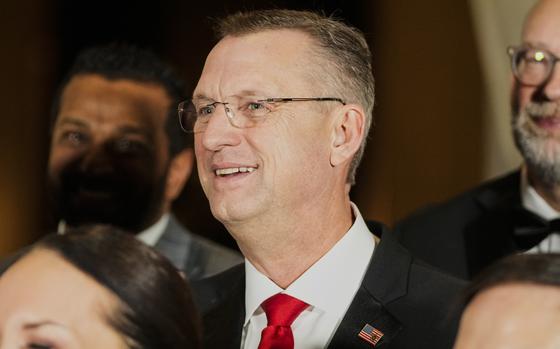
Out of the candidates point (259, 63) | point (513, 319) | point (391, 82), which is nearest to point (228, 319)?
point (259, 63)

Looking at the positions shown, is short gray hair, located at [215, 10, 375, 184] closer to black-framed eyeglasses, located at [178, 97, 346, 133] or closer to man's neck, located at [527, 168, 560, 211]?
black-framed eyeglasses, located at [178, 97, 346, 133]

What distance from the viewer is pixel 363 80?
2.89 meters

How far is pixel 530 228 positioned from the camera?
3285mm

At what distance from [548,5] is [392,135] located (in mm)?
1357

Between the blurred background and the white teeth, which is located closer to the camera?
the white teeth

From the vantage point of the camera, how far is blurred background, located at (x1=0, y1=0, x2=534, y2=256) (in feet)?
15.1

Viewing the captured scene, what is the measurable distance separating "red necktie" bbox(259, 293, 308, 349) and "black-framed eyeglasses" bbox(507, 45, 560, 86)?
0.99 metres

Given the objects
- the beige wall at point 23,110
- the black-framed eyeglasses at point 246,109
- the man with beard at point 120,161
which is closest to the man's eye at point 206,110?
the black-framed eyeglasses at point 246,109

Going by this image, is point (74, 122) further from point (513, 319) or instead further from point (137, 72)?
point (513, 319)

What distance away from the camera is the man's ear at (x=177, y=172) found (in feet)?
Answer: 13.4

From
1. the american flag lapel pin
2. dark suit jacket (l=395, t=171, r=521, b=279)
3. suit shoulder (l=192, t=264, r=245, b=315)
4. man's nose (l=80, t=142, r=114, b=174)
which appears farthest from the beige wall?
the american flag lapel pin

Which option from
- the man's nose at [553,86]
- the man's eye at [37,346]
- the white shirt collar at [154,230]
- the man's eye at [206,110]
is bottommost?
the white shirt collar at [154,230]

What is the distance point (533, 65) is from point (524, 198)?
37 centimetres

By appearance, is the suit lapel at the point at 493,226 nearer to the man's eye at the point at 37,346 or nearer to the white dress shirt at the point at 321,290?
the white dress shirt at the point at 321,290
